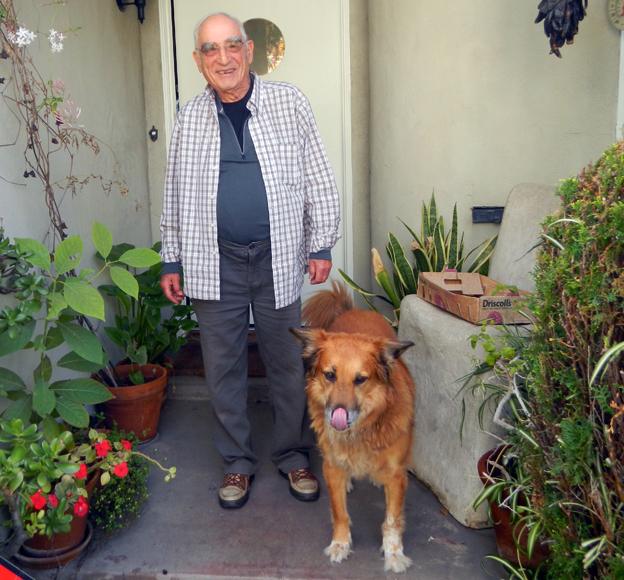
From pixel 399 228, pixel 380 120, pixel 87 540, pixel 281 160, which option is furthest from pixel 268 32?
pixel 87 540

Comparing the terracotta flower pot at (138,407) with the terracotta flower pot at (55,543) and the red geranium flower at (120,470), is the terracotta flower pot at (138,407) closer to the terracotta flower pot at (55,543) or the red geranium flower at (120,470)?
the terracotta flower pot at (55,543)

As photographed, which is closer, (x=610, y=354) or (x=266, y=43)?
(x=610, y=354)

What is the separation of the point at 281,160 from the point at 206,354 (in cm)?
100

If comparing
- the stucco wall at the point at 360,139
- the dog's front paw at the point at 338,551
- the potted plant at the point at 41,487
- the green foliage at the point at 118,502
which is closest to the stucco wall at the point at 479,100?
the stucco wall at the point at 360,139

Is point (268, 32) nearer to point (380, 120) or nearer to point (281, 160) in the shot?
point (380, 120)

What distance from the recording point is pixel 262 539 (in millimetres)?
2775

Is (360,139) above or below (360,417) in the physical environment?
above

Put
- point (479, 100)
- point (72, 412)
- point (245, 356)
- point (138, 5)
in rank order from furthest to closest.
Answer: point (138, 5)
point (479, 100)
point (245, 356)
point (72, 412)

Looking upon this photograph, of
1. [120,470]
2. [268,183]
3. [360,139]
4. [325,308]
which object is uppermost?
[360,139]

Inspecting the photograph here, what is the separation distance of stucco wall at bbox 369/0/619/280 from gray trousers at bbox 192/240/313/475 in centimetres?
160

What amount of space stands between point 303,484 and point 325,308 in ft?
3.05

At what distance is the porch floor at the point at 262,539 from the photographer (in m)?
2.58

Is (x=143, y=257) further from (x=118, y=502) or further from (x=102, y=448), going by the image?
(x=118, y=502)

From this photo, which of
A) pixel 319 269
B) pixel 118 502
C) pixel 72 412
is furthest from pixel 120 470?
pixel 319 269
